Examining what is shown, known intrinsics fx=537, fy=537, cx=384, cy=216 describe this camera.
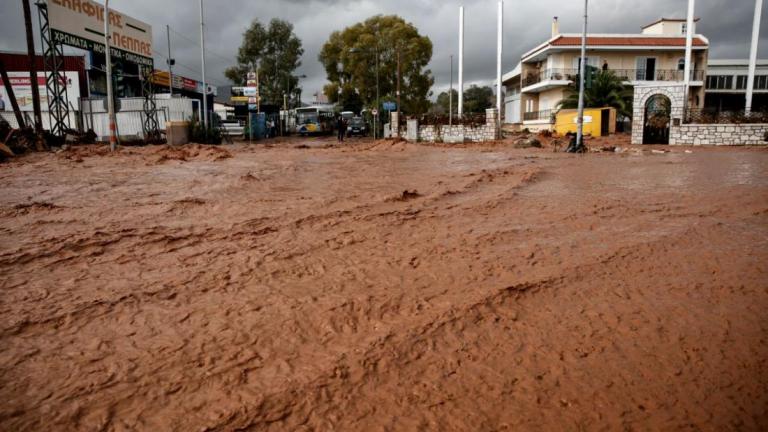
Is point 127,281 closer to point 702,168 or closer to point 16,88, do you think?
point 702,168

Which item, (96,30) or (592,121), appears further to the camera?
(592,121)

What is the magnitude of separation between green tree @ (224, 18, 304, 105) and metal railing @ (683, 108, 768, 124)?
3924 cm

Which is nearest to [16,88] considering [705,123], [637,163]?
[637,163]

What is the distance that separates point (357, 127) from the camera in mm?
47219

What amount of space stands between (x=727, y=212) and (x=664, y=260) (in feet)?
10.2

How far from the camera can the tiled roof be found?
42781mm

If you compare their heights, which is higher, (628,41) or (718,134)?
(628,41)

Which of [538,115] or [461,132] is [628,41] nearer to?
[538,115]

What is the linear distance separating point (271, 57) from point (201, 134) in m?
29.3

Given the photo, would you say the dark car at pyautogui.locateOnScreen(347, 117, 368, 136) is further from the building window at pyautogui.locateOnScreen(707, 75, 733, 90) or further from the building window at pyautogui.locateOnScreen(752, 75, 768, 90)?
the building window at pyautogui.locateOnScreen(752, 75, 768, 90)

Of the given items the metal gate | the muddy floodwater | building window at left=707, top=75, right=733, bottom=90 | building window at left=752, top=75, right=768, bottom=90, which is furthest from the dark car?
the muddy floodwater

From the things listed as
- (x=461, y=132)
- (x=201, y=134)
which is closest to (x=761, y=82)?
(x=461, y=132)

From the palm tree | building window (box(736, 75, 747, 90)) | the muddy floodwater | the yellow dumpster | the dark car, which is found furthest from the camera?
building window (box(736, 75, 747, 90))

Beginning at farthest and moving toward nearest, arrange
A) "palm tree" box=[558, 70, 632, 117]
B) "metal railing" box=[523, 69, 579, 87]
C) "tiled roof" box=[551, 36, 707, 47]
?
1. "metal railing" box=[523, 69, 579, 87]
2. "tiled roof" box=[551, 36, 707, 47]
3. "palm tree" box=[558, 70, 632, 117]
